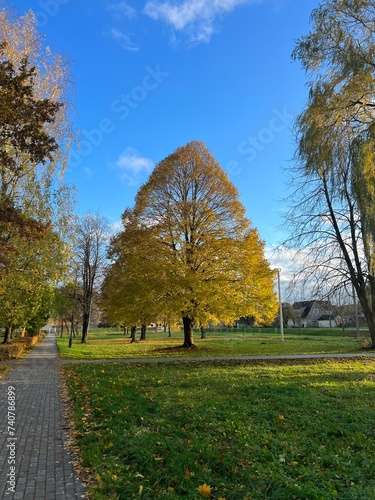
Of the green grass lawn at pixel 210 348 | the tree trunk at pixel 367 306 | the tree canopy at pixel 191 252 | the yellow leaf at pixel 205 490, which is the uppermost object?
the tree canopy at pixel 191 252

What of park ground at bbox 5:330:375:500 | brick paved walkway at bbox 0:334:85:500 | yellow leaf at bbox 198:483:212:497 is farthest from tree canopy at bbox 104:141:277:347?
yellow leaf at bbox 198:483:212:497

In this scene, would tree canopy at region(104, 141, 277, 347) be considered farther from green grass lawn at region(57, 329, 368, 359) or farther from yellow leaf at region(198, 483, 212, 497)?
yellow leaf at region(198, 483, 212, 497)

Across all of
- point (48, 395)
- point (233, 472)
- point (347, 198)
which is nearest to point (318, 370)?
point (347, 198)

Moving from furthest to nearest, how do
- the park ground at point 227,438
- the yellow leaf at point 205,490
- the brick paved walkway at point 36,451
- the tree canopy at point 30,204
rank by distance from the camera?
the tree canopy at point 30,204 < the brick paved walkway at point 36,451 < the park ground at point 227,438 < the yellow leaf at point 205,490

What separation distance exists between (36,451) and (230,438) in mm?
2712

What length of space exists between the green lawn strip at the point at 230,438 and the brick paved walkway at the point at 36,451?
1.00ft

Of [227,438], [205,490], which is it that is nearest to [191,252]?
[227,438]

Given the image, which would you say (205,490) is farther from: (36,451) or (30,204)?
(30,204)

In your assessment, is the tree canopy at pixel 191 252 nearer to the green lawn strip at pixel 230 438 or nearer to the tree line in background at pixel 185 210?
the tree line in background at pixel 185 210

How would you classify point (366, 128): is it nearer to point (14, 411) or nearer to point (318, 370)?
point (318, 370)

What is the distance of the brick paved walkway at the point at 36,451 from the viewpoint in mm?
3977

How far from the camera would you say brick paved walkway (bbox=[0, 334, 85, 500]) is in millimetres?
3977

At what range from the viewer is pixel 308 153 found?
12.4 m

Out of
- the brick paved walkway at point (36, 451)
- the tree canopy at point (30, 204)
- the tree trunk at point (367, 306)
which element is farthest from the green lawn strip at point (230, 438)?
the tree trunk at point (367, 306)
